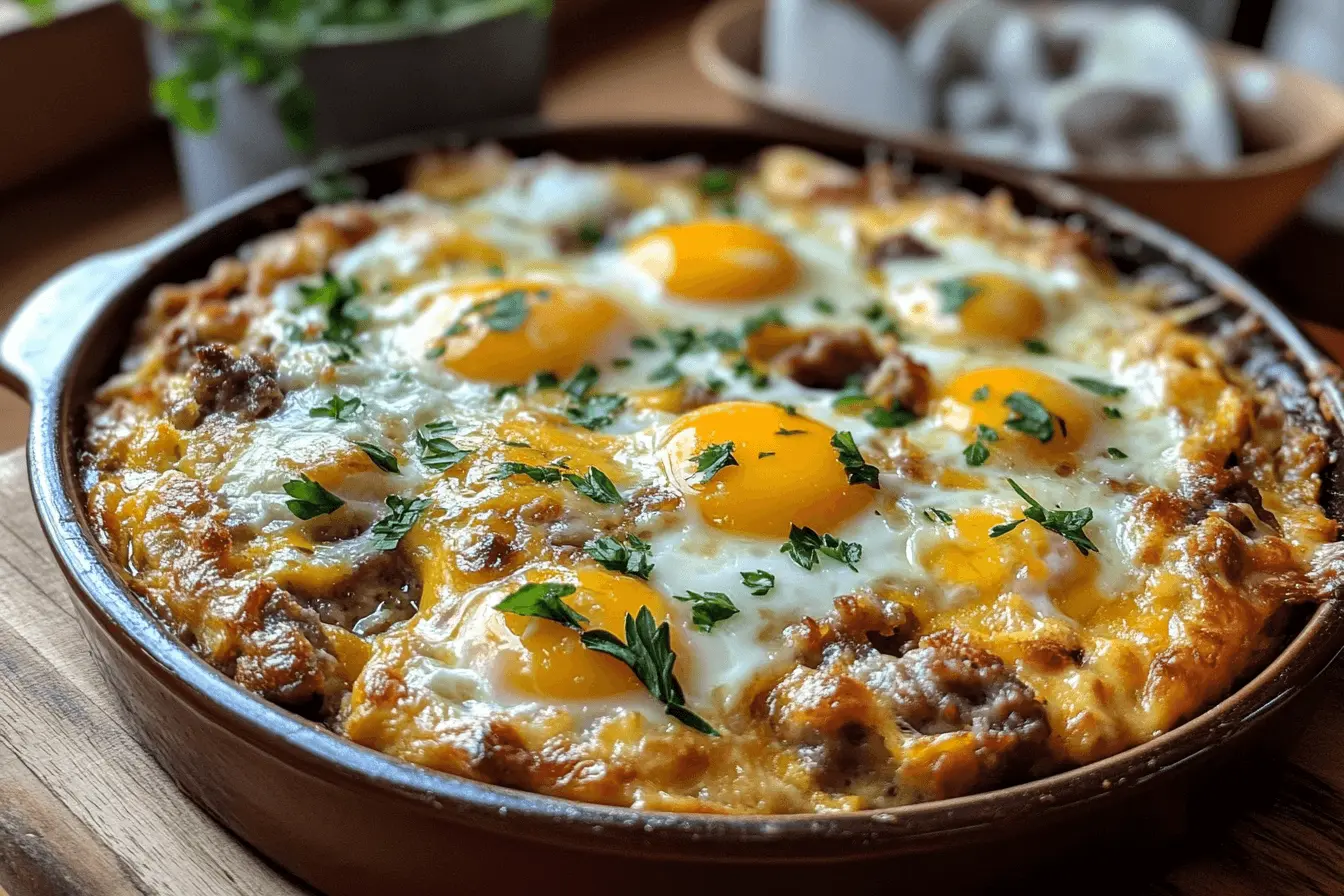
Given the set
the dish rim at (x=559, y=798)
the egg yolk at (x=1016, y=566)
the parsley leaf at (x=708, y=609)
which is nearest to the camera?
the dish rim at (x=559, y=798)

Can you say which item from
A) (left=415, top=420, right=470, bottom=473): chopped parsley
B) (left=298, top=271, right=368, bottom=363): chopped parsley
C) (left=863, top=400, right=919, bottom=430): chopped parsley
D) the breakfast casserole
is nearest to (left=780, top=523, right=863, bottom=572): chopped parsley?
the breakfast casserole

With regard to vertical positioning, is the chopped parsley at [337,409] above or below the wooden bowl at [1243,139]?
above

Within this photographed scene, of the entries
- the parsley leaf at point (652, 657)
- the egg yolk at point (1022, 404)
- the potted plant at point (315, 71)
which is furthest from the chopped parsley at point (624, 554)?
the potted plant at point (315, 71)

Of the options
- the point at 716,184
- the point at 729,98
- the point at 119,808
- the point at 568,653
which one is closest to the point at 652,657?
the point at 568,653

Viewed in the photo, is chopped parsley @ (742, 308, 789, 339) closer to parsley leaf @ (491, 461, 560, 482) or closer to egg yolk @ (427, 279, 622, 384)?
egg yolk @ (427, 279, 622, 384)

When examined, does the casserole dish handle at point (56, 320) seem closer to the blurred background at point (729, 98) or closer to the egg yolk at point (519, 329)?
the blurred background at point (729, 98)

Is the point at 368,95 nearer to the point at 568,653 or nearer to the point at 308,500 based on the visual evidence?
the point at 308,500

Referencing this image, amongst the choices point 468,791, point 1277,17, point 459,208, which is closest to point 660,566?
point 468,791

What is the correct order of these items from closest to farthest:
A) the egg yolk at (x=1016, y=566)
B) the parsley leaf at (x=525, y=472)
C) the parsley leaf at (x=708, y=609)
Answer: the parsley leaf at (x=708, y=609) < the egg yolk at (x=1016, y=566) < the parsley leaf at (x=525, y=472)
